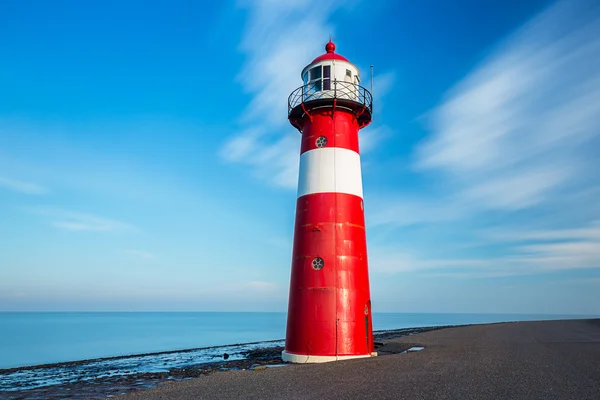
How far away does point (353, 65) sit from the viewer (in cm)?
1609

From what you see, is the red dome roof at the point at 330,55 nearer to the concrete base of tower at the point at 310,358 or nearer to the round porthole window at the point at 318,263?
the round porthole window at the point at 318,263

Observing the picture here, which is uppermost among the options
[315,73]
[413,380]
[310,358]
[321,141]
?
[315,73]

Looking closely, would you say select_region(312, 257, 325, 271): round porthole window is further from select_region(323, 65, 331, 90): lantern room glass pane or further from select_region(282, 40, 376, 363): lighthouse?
select_region(323, 65, 331, 90): lantern room glass pane

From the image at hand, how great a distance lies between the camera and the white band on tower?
1502 centimetres

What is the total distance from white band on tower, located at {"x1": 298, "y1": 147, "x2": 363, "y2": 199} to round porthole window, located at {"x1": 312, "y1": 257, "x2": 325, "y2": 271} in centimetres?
228

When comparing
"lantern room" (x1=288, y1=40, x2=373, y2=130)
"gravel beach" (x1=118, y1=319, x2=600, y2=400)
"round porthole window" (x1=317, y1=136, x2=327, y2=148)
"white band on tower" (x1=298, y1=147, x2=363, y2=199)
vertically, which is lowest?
"gravel beach" (x1=118, y1=319, x2=600, y2=400)

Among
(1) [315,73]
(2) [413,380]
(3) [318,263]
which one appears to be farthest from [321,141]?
(2) [413,380]

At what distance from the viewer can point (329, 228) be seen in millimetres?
14797

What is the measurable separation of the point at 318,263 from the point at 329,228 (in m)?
1.22

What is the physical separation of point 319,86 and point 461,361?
34.2 ft

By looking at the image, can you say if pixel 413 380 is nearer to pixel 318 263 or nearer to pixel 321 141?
pixel 318 263

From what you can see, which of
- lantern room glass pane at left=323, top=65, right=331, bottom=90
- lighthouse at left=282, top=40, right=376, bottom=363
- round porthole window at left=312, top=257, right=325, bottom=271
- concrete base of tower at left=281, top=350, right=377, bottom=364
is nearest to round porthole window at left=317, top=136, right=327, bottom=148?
lighthouse at left=282, top=40, right=376, bottom=363

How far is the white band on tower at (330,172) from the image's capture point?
15016 millimetres

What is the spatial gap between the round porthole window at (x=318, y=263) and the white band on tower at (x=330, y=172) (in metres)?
2.28
